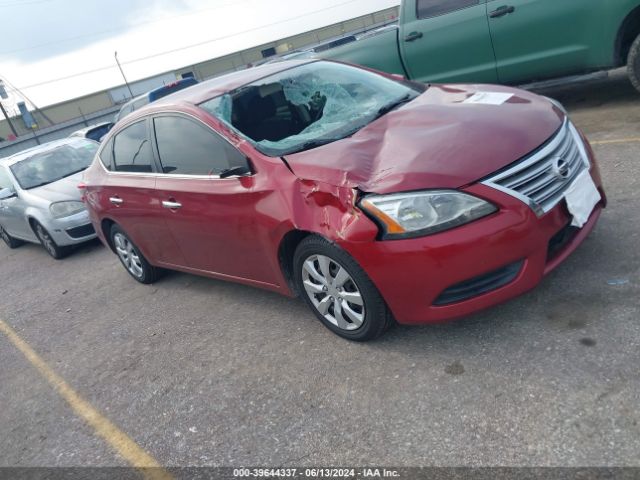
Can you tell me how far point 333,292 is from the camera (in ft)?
10.3

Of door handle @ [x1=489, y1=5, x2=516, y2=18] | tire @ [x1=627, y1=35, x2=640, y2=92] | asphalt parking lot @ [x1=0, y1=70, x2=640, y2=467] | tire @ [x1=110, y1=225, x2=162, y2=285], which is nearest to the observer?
asphalt parking lot @ [x1=0, y1=70, x2=640, y2=467]

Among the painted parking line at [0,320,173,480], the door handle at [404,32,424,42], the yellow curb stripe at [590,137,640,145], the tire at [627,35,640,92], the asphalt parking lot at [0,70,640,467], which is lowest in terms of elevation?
the yellow curb stripe at [590,137,640,145]

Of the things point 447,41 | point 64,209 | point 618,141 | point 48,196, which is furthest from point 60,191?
point 618,141

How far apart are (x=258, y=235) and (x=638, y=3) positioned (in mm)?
4509

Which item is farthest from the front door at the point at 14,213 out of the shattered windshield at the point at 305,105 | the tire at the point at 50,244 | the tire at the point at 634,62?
the tire at the point at 634,62

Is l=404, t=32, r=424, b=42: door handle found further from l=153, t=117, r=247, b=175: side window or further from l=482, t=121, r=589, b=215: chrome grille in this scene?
l=482, t=121, r=589, b=215: chrome grille

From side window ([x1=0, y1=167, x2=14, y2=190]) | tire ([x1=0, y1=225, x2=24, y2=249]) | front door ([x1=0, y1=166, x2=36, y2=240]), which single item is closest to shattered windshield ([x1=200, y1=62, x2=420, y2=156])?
front door ([x1=0, y1=166, x2=36, y2=240])

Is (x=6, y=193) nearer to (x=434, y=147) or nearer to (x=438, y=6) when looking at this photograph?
(x=438, y=6)

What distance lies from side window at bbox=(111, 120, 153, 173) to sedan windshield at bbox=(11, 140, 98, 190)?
3.49m

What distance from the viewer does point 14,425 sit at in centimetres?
357

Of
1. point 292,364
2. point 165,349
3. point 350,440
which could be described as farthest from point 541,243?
point 165,349

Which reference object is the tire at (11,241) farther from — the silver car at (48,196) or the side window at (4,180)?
the side window at (4,180)

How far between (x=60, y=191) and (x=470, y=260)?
648 cm

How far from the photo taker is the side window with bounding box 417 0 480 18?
6.46m
